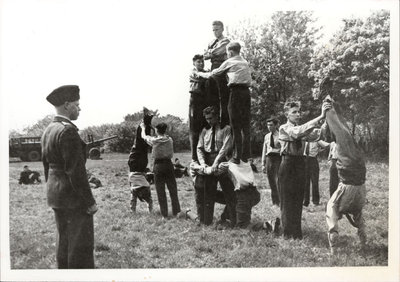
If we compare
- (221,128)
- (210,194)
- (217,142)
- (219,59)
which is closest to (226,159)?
(217,142)

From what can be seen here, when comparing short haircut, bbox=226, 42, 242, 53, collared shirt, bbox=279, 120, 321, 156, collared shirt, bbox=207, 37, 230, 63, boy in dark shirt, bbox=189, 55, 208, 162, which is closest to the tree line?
boy in dark shirt, bbox=189, 55, 208, 162

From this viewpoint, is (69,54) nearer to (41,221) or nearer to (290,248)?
(41,221)

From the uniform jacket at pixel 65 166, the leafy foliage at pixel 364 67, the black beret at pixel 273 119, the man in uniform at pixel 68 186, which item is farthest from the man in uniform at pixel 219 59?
the uniform jacket at pixel 65 166

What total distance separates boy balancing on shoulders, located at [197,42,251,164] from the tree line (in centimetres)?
19

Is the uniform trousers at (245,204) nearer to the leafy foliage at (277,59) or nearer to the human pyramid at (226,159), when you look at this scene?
the human pyramid at (226,159)

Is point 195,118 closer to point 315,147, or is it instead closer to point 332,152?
point 315,147

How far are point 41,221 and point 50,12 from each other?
2.80m

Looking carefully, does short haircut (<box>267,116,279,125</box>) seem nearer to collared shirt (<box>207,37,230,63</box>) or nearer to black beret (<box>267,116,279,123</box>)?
black beret (<box>267,116,279,123</box>)

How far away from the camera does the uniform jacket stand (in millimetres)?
5848

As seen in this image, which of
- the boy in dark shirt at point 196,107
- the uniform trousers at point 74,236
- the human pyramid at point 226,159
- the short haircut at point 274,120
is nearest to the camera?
the uniform trousers at point 74,236

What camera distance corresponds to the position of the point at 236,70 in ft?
22.0

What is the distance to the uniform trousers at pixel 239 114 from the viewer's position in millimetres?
6777

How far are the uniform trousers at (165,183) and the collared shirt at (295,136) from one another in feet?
5.17

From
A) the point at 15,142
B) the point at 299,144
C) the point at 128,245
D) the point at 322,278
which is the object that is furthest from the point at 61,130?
the point at 322,278
